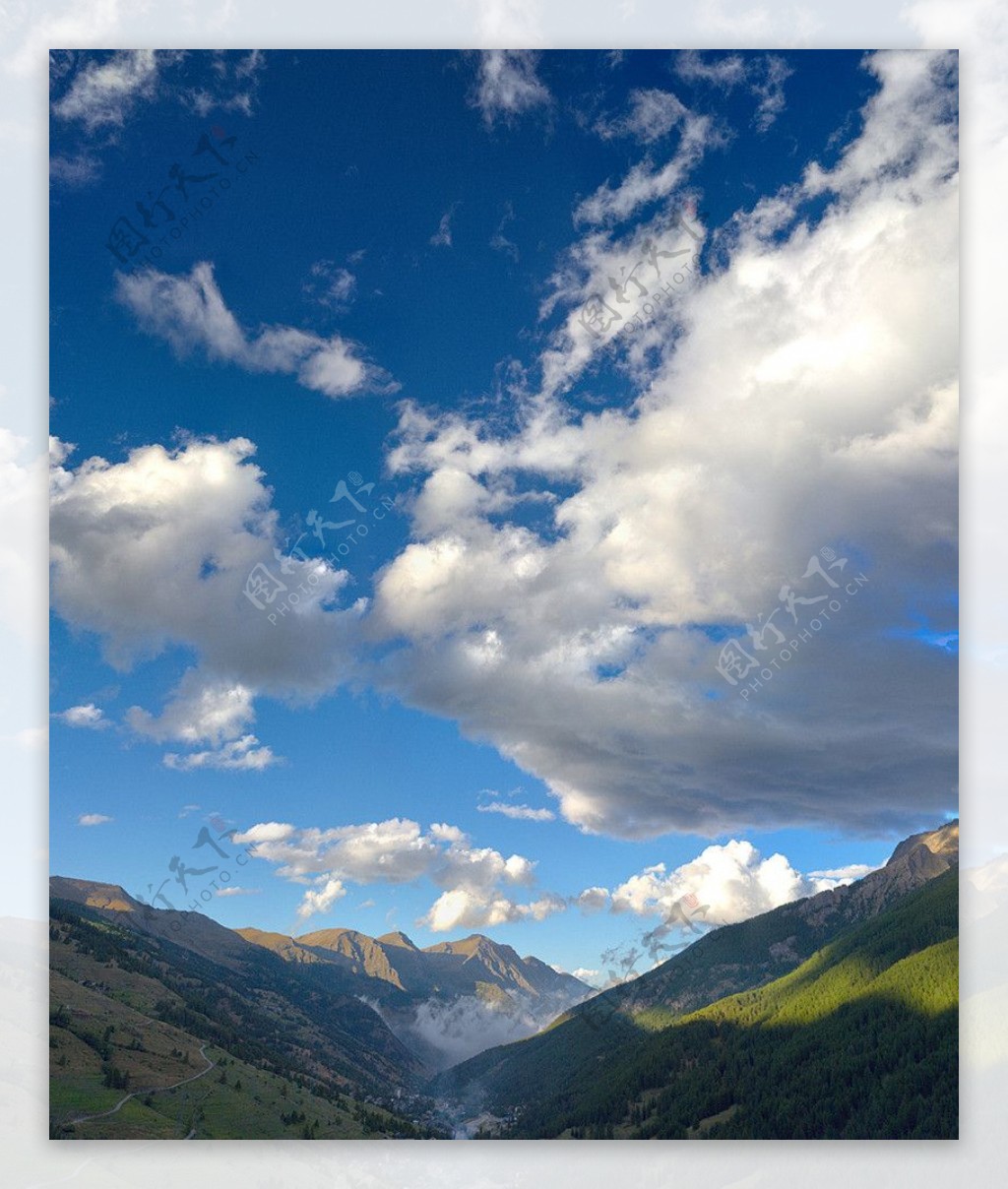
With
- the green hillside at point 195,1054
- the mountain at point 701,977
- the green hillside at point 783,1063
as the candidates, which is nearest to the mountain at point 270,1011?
the green hillside at point 195,1054

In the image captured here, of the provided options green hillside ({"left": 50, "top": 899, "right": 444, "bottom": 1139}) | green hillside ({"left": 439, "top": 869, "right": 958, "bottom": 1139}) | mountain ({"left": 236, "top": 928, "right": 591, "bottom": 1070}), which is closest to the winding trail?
green hillside ({"left": 50, "top": 899, "right": 444, "bottom": 1139})

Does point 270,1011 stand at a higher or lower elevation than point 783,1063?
lower

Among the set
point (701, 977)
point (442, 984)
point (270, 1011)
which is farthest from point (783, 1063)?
point (270, 1011)

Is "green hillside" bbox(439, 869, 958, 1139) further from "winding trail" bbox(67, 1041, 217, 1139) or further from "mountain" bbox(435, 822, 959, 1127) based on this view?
"winding trail" bbox(67, 1041, 217, 1139)

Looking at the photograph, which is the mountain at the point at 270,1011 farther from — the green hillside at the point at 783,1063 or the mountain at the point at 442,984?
the green hillside at the point at 783,1063

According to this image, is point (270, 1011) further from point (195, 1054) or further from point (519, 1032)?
point (519, 1032)

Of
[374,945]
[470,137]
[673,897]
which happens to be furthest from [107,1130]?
[470,137]
